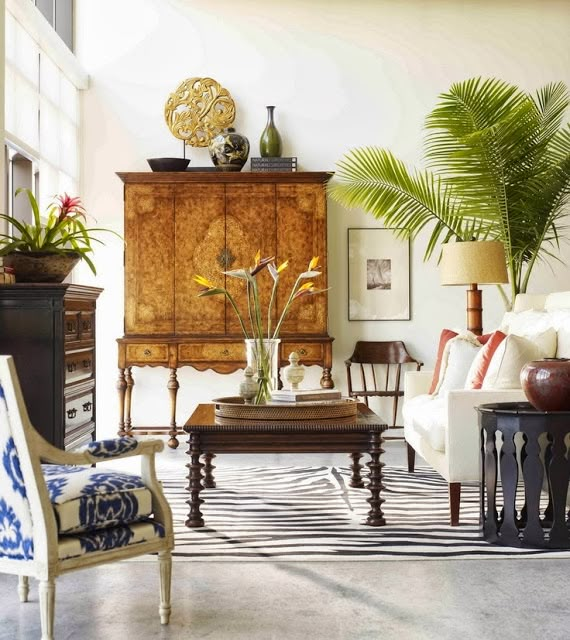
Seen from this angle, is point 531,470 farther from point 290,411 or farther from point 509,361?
point 290,411

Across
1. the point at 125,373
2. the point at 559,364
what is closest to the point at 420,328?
the point at 125,373

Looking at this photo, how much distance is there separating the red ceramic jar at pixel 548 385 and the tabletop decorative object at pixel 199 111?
454cm

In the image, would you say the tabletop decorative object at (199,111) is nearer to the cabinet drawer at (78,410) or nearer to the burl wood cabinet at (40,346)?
the cabinet drawer at (78,410)

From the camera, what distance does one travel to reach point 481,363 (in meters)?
4.86

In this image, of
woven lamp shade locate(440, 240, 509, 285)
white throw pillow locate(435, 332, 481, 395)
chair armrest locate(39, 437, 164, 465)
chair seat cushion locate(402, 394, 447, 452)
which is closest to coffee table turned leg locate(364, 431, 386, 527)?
chair seat cushion locate(402, 394, 447, 452)

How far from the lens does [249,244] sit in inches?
294

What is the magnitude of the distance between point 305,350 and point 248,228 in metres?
1.02

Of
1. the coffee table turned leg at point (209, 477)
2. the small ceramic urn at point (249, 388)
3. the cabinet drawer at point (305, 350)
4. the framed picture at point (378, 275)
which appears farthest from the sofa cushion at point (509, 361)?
the framed picture at point (378, 275)

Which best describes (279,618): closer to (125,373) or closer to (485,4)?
(125,373)

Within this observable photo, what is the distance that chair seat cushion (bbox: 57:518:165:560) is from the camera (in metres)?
2.71

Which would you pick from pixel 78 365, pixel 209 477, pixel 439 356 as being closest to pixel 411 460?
pixel 439 356

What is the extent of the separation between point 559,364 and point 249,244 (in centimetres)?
389

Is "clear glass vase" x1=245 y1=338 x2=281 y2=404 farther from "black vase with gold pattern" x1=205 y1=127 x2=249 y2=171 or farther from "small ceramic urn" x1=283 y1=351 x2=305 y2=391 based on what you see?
"black vase with gold pattern" x1=205 y1=127 x2=249 y2=171

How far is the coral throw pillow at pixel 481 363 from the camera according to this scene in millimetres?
4809
